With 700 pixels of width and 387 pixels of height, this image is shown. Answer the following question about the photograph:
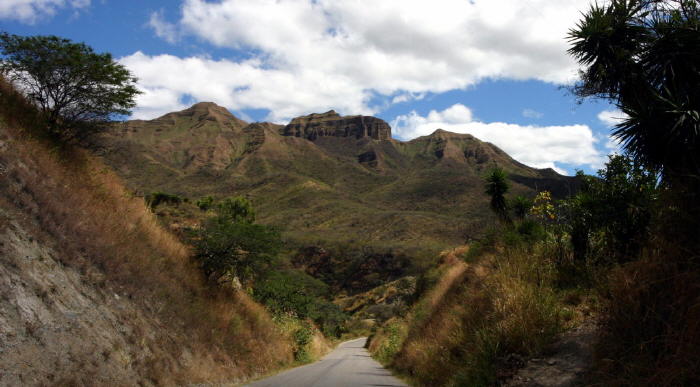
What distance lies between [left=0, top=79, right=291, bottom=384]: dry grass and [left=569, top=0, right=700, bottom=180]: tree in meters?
11.2

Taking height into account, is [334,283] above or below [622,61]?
below

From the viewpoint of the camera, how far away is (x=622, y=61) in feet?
30.5

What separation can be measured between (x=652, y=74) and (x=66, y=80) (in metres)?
15.4

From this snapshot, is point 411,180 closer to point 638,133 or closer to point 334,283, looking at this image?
point 334,283

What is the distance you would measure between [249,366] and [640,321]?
44.0 ft

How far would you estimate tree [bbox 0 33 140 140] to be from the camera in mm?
12609

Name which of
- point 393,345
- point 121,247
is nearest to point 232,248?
point 121,247

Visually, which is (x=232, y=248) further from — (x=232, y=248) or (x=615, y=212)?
(x=615, y=212)

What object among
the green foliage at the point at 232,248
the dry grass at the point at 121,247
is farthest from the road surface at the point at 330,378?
the green foliage at the point at 232,248

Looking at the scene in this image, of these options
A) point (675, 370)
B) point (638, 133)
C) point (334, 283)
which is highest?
point (638, 133)

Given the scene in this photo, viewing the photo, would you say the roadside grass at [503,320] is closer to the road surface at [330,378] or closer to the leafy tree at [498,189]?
the road surface at [330,378]

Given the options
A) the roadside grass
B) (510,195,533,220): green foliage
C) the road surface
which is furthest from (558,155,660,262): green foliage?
(510,195,533,220): green foliage

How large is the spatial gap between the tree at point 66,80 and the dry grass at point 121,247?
2.36ft

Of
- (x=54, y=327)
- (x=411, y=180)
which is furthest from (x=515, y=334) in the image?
(x=411, y=180)
